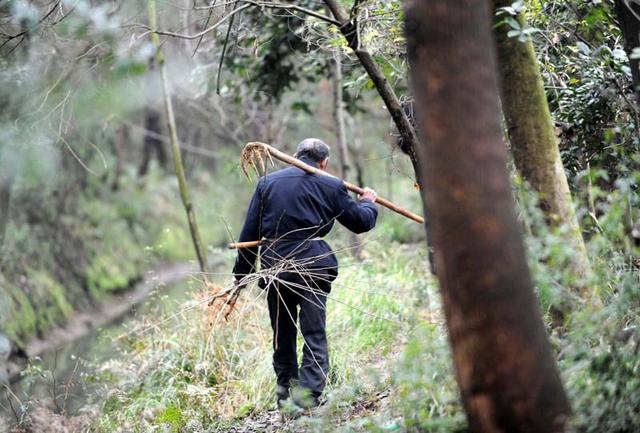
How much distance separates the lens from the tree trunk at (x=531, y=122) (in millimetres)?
6094

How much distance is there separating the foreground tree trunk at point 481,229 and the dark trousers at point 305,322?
327 centimetres

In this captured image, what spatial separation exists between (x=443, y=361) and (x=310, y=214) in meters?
2.58

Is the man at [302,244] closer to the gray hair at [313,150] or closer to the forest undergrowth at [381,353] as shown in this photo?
the gray hair at [313,150]

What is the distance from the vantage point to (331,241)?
12.9m

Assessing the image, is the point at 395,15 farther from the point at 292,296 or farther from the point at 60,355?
the point at 60,355

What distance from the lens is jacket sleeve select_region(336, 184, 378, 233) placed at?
7.33m

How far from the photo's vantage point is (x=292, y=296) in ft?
24.3

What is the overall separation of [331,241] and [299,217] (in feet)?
18.7

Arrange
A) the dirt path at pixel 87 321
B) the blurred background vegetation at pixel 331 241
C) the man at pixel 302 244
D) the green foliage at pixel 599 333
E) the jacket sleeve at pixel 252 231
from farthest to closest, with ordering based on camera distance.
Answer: the dirt path at pixel 87 321
the jacket sleeve at pixel 252 231
the man at pixel 302 244
the blurred background vegetation at pixel 331 241
the green foliage at pixel 599 333

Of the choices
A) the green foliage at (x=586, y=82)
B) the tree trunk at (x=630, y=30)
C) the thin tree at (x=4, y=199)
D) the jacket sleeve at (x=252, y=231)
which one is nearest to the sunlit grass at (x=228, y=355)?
the jacket sleeve at (x=252, y=231)

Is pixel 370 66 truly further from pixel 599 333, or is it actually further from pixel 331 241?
pixel 331 241

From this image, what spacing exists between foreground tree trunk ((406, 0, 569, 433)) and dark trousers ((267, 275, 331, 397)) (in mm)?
3271

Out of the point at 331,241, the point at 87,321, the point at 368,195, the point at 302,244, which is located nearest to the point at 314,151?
the point at 368,195

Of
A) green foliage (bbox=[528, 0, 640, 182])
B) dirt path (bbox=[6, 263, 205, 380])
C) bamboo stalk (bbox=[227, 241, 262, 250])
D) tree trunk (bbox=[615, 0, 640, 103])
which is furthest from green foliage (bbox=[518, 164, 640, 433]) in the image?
dirt path (bbox=[6, 263, 205, 380])
